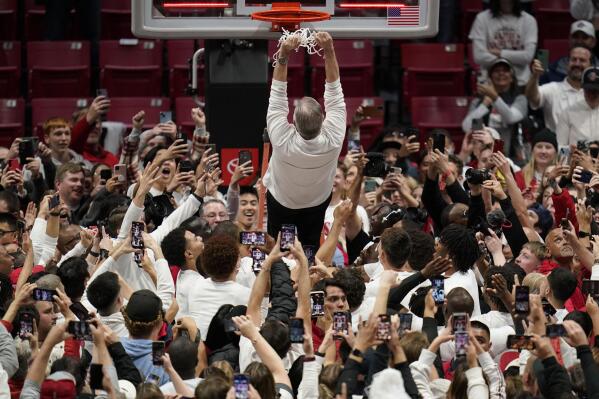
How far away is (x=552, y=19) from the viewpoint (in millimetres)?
15414

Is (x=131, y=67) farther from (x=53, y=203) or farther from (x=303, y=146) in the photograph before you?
(x=303, y=146)

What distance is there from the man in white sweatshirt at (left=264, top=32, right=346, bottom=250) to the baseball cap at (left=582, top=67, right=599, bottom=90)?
4.38 m

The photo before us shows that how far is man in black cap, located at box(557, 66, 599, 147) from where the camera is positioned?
12602 millimetres

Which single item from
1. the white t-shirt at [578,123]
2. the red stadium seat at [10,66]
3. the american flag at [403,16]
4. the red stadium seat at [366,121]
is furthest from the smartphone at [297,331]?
the red stadium seat at [10,66]

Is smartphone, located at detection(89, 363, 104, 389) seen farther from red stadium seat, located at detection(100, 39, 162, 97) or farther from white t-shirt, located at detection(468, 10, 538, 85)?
white t-shirt, located at detection(468, 10, 538, 85)

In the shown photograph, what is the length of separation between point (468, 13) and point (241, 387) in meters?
10.1

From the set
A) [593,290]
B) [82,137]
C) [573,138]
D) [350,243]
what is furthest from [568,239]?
[82,137]

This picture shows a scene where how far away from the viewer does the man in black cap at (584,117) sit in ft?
41.3

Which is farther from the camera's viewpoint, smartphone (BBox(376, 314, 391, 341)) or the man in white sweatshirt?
the man in white sweatshirt

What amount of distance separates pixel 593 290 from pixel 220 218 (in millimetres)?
3227

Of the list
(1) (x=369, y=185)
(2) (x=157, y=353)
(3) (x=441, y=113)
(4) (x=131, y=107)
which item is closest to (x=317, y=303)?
(2) (x=157, y=353)

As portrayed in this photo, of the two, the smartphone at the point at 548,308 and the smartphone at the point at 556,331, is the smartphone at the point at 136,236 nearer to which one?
the smartphone at the point at 548,308

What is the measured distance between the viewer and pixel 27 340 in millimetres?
7316

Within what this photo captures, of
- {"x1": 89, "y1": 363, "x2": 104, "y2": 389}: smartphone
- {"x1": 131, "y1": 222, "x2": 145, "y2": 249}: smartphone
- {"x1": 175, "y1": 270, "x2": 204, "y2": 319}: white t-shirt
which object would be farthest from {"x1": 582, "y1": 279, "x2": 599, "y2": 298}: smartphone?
{"x1": 89, "y1": 363, "x2": 104, "y2": 389}: smartphone
